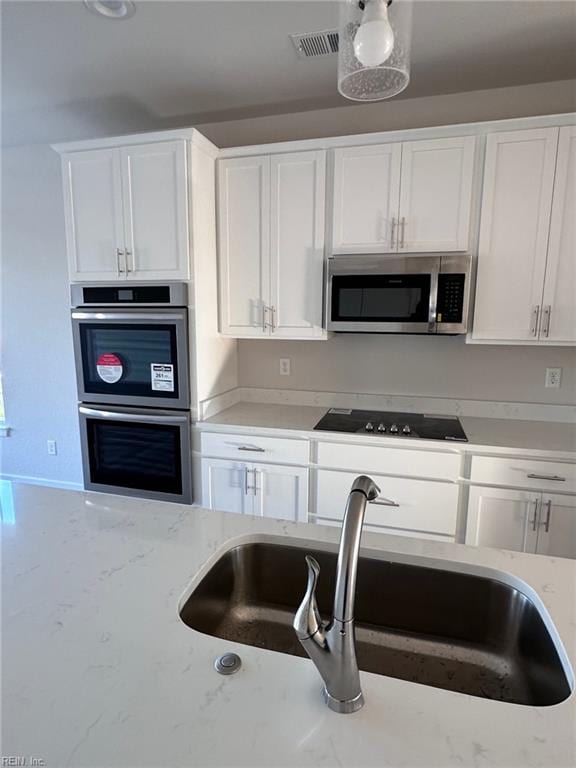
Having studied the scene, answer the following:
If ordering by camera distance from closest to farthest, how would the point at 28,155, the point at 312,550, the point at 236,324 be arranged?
the point at 312,550, the point at 236,324, the point at 28,155

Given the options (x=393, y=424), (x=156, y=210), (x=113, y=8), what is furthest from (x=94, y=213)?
(x=393, y=424)

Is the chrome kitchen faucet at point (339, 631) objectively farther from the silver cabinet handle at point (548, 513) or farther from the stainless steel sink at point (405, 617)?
the silver cabinet handle at point (548, 513)

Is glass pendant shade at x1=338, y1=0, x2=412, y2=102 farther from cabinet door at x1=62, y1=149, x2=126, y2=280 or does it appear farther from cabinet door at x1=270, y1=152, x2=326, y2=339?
cabinet door at x1=62, y1=149, x2=126, y2=280

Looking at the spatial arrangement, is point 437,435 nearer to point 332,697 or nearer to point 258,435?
point 258,435

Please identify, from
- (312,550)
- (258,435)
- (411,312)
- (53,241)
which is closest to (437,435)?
(411,312)

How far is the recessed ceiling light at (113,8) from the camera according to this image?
1621 millimetres

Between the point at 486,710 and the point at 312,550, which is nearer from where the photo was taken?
the point at 486,710

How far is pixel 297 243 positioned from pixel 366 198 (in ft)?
1.39

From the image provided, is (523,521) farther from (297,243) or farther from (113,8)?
(113,8)

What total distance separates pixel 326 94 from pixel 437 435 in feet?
6.31

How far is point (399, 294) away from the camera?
2.18 m

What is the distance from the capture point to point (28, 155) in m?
3.17

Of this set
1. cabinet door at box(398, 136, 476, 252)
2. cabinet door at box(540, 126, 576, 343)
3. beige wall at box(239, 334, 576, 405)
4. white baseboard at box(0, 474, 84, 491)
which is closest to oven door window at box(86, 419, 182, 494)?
beige wall at box(239, 334, 576, 405)

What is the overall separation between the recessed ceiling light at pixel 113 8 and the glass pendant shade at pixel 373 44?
1.15 meters
